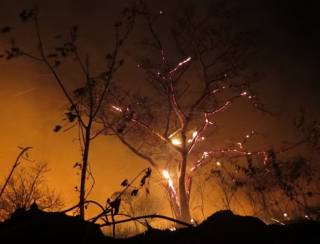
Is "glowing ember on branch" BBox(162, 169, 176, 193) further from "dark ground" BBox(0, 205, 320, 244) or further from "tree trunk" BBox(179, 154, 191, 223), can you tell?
"dark ground" BBox(0, 205, 320, 244)

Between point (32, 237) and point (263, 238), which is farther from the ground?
point (32, 237)

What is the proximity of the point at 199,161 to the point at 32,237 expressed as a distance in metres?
17.5

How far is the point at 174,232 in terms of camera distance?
285cm

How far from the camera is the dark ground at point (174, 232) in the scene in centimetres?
252

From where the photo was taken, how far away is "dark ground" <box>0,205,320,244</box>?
252 cm

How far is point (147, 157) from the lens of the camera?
794 inches

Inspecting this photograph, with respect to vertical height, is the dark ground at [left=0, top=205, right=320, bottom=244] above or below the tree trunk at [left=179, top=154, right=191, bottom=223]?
below

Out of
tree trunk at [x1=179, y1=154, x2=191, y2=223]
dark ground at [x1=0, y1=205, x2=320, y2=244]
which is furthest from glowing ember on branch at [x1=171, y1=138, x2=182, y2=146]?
dark ground at [x1=0, y1=205, x2=320, y2=244]

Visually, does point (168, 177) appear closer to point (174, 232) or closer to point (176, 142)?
point (176, 142)

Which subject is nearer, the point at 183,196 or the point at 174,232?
the point at 174,232

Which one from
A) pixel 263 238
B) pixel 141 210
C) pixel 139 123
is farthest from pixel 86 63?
pixel 141 210

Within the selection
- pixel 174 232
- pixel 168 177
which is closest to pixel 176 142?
pixel 168 177

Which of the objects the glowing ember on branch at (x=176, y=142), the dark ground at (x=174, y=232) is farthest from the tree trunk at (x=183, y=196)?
the dark ground at (x=174, y=232)

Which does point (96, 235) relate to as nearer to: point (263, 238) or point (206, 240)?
point (206, 240)
